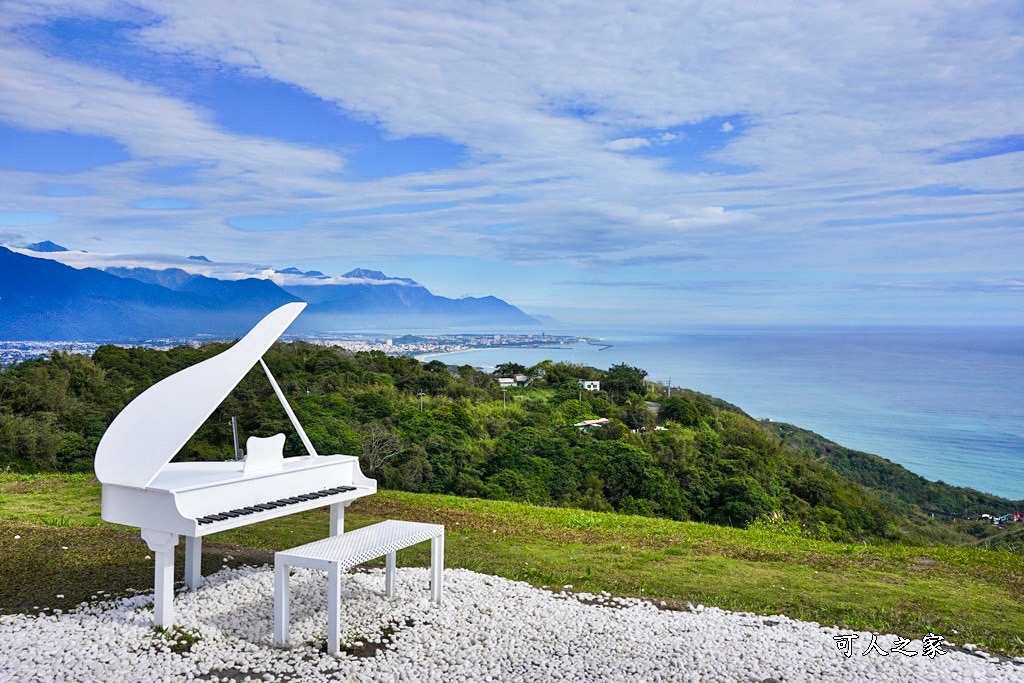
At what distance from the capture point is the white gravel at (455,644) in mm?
4594

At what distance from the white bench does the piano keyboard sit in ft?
1.64

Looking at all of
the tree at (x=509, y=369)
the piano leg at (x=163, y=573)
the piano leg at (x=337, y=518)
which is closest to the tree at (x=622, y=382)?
the tree at (x=509, y=369)

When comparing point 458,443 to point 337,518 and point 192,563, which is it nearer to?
point 337,518

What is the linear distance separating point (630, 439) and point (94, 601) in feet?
53.9

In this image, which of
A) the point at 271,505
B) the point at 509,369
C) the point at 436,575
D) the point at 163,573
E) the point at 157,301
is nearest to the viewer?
the point at 163,573

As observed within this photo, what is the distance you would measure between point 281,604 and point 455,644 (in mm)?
1190

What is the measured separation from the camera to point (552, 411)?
24.1 m

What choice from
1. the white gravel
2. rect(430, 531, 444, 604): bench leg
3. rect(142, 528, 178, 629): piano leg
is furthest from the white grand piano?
rect(430, 531, 444, 604): bench leg

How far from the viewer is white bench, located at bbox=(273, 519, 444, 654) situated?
4.86m

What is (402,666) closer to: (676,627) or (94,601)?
(676,627)

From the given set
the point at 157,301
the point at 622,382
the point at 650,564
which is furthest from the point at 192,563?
the point at 157,301

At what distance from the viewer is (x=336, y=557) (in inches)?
193

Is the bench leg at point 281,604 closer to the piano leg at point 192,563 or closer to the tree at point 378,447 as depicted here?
the piano leg at point 192,563

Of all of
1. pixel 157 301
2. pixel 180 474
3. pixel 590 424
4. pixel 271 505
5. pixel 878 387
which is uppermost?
pixel 157 301
